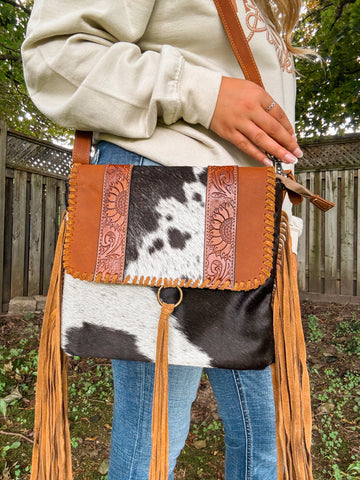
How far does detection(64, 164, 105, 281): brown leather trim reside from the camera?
2.25 feet

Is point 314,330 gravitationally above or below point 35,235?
below

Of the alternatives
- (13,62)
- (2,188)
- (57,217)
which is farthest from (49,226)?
(13,62)

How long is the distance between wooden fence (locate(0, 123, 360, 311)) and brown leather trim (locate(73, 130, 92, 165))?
2820 millimetres

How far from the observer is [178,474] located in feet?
5.28

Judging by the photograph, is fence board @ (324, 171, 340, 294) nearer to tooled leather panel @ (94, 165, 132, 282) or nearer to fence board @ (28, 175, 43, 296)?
fence board @ (28, 175, 43, 296)

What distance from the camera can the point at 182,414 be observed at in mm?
A: 771

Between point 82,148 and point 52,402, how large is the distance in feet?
1.93

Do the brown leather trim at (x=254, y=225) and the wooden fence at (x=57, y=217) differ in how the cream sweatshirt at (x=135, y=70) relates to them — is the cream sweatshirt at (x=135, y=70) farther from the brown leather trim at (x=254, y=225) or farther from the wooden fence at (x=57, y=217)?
the wooden fence at (x=57, y=217)

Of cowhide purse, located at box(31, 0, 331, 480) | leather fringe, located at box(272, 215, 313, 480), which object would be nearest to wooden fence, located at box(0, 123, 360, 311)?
cowhide purse, located at box(31, 0, 331, 480)

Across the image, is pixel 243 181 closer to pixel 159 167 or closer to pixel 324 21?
pixel 159 167

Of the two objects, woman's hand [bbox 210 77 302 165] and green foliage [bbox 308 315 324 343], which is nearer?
woman's hand [bbox 210 77 302 165]

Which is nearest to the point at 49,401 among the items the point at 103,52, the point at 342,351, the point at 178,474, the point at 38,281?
the point at 103,52

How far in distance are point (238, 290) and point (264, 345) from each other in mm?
116

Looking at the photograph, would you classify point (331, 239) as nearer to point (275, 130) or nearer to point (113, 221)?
point (275, 130)
